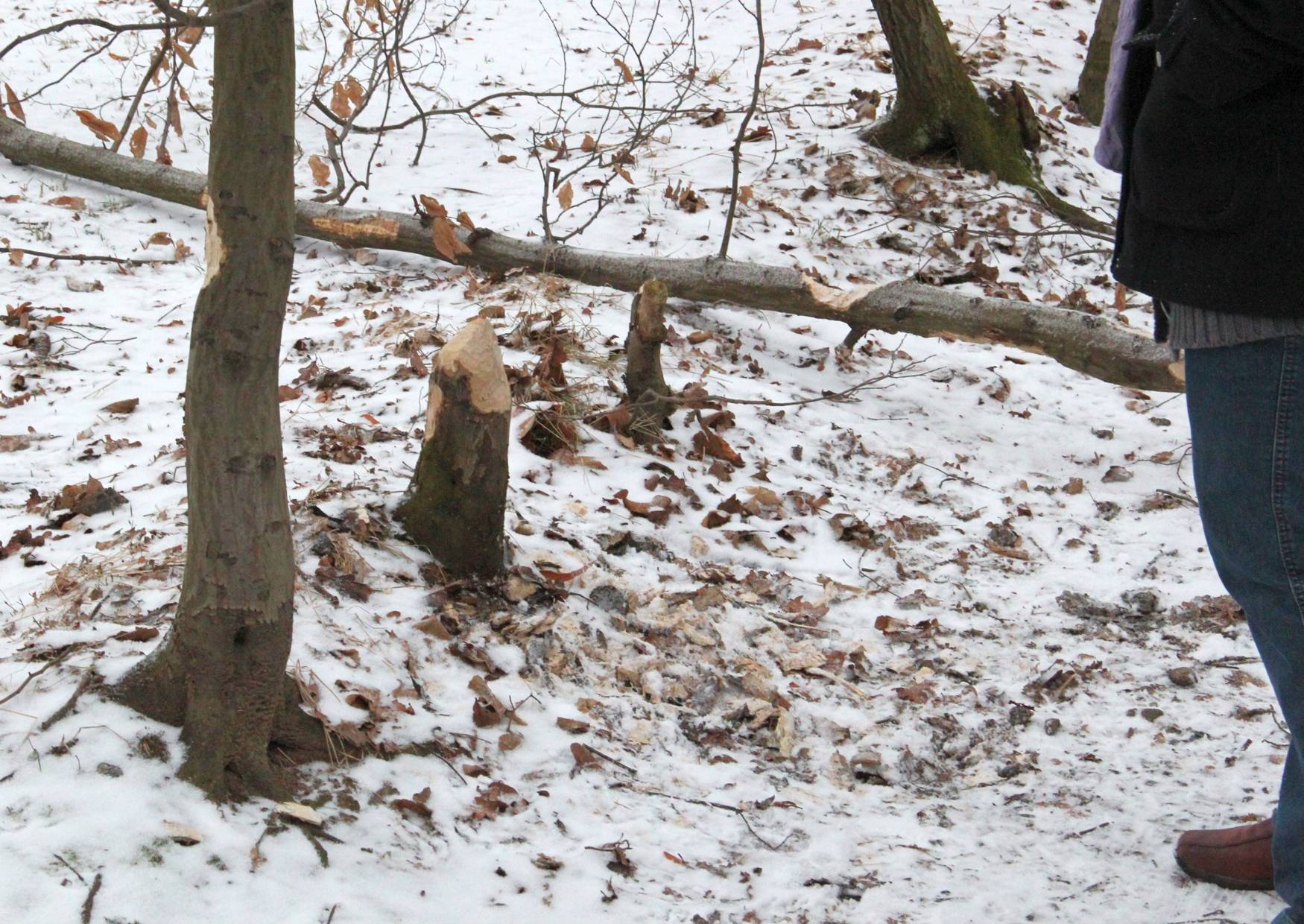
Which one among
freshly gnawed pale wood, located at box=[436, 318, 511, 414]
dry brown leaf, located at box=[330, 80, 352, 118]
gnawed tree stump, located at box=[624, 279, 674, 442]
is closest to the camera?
freshly gnawed pale wood, located at box=[436, 318, 511, 414]

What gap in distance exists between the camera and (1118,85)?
1.77m

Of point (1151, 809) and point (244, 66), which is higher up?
point (244, 66)

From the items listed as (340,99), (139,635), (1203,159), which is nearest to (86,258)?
(340,99)

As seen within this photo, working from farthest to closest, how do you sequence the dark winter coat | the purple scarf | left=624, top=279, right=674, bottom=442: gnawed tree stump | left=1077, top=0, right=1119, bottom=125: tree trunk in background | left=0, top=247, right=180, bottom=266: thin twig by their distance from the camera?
left=1077, top=0, right=1119, bottom=125: tree trunk in background
left=0, top=247, right=180, bottom=266: thin twig
left=624, top=279, right=674, bottom=442: gnawed tree stump
the purple scarf
the dark winter coat

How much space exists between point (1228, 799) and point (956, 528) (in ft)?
5.45

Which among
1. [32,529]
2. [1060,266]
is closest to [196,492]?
[32,529]

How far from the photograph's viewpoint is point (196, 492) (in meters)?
2.04

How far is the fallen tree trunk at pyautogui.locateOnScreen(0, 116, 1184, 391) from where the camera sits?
4.48 meters

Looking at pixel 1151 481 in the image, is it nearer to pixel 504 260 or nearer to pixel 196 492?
pixel 504 260

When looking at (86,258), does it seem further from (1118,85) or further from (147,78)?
(1118,85)

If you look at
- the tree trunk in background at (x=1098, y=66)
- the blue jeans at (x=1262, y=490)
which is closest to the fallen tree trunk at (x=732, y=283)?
the blue jeans at (x=1262, y=490)

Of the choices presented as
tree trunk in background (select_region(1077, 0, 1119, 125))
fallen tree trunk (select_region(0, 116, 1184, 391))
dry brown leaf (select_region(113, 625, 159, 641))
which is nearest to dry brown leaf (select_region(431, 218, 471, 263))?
fallen tree trunk (select_region(0, 116, 1184, 391))

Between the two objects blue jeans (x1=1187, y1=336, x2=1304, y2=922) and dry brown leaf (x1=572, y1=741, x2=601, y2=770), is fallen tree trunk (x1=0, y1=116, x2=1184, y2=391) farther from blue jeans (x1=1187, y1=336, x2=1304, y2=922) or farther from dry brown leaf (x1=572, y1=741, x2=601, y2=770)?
dry brown leaf (x1=572, y1=741, x2=601, y2=770)

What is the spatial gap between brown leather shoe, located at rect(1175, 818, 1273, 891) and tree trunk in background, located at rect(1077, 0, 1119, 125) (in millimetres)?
7055
